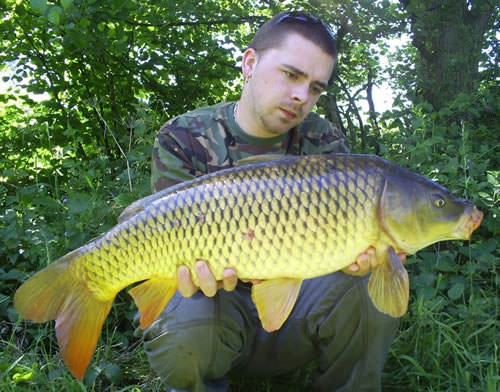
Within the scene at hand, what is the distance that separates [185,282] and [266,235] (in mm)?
237

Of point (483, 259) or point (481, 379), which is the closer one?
point (481, 379)

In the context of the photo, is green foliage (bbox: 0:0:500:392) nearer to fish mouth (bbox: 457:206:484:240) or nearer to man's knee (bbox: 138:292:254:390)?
man's knee (bbox: 138:292:254:390)

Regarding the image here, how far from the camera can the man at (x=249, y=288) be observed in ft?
4.52

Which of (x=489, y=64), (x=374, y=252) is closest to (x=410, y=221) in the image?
(x=374, y=252)

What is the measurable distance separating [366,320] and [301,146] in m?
0.67

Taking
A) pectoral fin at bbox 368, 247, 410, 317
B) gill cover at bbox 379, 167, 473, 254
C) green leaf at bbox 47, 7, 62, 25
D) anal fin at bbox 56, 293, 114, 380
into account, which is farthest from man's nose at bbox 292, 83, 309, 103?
green leaf at bbox 47, 7, 62, 25

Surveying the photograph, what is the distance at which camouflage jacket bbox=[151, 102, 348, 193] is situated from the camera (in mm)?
1684

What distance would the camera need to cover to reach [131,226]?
1.26 metres

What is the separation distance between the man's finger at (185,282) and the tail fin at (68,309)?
0.21 meters

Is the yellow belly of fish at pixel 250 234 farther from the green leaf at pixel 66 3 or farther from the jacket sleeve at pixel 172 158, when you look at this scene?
the green leaf at pixel 66 3

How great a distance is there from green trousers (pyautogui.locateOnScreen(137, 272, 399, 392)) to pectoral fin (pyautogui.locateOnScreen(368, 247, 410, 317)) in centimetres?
15

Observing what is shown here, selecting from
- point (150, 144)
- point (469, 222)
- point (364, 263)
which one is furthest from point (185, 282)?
point (150, 144)

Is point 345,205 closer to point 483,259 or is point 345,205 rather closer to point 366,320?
point 366,320

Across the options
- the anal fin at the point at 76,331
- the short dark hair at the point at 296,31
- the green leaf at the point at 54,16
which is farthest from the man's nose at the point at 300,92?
the green leaf at the point at 54,16
